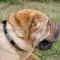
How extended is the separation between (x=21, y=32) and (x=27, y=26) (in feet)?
0.24

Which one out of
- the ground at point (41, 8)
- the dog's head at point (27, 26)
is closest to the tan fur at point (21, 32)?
the dog's head at point (27, 26)

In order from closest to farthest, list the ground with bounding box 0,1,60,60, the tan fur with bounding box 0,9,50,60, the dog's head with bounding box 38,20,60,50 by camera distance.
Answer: the tan fur with bounding box 0,9,50,60
the dog's head with bounding box 38,20,60,50
the ground with bounding box 0,1,60,60

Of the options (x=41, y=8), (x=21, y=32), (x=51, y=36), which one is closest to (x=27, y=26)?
(x=21, y=32)

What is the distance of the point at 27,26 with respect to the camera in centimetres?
303

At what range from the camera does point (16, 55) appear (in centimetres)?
309

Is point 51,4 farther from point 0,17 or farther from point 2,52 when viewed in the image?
point 2,52

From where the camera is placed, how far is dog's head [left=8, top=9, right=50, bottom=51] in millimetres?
3012

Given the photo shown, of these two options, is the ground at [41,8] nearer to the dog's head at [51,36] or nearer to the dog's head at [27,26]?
the dog's head at [51,36]

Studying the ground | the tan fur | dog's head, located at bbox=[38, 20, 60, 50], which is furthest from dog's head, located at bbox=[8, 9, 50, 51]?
the ground

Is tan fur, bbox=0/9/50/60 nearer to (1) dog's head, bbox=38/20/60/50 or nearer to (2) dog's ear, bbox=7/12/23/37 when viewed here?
(2) dog's ear, bbox=7/12/23/37

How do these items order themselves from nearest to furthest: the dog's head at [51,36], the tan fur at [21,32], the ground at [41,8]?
the tan fur at [21,32] → the dog's head at [51,36] → the ground at [41,8]

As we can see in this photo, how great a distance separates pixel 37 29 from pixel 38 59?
463mm

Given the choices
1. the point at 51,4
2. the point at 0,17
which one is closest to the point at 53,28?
the point at 0,17

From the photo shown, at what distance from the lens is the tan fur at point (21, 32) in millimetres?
3006
